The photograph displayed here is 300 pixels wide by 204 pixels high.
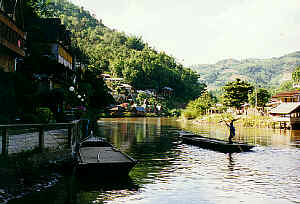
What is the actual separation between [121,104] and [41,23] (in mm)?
81486

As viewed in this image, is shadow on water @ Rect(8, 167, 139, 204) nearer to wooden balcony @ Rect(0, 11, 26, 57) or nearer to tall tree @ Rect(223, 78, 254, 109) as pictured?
wooden balcony @ Rect(0, 11, 26, 57)

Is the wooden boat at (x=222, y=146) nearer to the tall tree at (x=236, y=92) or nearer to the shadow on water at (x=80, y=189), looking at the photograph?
the shadow on water at (x=80, y=189)

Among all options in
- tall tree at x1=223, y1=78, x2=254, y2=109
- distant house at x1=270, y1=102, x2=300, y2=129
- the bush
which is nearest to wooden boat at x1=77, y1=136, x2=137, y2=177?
the bush

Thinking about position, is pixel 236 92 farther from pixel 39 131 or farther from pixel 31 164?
pixel 31 164

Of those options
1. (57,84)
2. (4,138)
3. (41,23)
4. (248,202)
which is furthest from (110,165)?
(41,23)

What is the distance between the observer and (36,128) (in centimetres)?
1811

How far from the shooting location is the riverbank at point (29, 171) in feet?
50.2

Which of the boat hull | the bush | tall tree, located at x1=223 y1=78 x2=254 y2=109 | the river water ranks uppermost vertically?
tall tree, located at x1=223 y1=78 x2=254 y2=109

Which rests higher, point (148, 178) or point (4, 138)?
point (4, 138)

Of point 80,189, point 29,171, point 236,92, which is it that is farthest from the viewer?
point 236,92

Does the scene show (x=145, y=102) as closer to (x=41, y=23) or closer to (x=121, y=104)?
(x=121, y=104)

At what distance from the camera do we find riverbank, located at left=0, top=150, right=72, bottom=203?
15.3 meters

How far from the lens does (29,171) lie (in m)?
17.2

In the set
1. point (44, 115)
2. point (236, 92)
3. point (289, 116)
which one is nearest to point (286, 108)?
point (289, 116)
